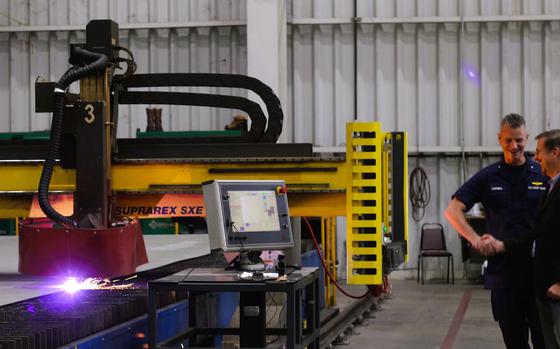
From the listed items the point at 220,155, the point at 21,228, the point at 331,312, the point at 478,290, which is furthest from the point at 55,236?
the point at 478,290

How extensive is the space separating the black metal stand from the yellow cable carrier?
0.37m

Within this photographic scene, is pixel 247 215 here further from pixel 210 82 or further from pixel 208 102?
pixel 208 102

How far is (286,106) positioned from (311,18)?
1566 mm

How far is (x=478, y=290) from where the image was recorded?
1312 cm

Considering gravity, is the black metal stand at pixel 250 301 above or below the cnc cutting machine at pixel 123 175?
below

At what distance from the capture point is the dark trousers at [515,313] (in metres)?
4.77

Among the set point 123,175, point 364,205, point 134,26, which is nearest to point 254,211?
point 364,205

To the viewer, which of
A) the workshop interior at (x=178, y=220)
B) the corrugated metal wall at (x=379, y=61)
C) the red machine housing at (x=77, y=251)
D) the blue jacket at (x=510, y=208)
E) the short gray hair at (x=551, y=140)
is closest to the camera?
the workshop interior at (x=178, y=220)

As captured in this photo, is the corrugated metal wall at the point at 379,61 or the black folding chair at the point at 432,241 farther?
the corrugated metal wall at the point at 379,61

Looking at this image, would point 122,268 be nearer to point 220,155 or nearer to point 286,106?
point 220,155

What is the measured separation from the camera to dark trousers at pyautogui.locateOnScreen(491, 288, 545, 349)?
15.6 ft

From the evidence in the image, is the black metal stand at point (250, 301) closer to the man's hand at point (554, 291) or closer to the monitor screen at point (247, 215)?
the monitor screen at point (247, 215)

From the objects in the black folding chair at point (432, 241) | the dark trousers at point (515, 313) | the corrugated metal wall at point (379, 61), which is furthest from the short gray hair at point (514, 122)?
the corrugated metal wall at point (379, 61)

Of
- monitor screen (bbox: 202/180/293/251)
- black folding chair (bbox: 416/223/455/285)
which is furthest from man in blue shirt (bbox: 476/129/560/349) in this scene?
black folding chair (bbox: 416/223/455/285)
